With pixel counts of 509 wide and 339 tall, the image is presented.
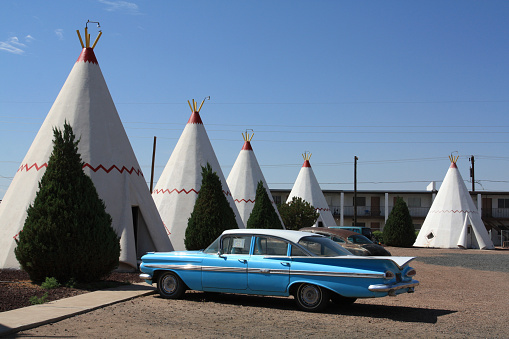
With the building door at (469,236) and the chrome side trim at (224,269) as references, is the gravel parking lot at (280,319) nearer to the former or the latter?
the chrome side trim at (224,269)

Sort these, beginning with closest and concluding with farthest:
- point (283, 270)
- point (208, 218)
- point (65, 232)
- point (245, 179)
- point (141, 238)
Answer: point (283, 270), point (65, 232), point (141, 238), point (208, 218), point (245, 179)

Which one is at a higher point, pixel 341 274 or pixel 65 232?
pixel 65 232

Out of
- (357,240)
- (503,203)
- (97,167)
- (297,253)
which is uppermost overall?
(503,203)

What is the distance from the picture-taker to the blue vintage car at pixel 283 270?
7398 millimetres

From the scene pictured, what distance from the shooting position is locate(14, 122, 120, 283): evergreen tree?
31.5 feet

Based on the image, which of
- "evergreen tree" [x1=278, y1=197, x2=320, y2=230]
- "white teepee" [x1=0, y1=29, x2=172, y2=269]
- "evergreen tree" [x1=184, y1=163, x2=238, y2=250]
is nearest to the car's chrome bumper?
"white teepee" [x1=0, y1=29, x2=172, y2=269]

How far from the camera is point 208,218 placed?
50.9 feet

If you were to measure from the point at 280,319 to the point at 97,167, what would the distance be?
25.4 ft

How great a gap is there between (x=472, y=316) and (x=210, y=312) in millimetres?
3653

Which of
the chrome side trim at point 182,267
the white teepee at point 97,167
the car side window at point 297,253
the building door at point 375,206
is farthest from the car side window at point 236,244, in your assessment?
the building door at point 375,206

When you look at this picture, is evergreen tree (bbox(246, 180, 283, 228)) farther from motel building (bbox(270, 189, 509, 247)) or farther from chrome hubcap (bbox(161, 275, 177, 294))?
motel building (bbox(270, 189, 509, 247))

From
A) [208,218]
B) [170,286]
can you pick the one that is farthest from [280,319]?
[208,218]

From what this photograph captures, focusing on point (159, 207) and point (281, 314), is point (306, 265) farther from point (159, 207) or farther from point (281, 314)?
point (159, 207)

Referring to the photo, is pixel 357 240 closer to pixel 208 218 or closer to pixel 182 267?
pixel 208 218
